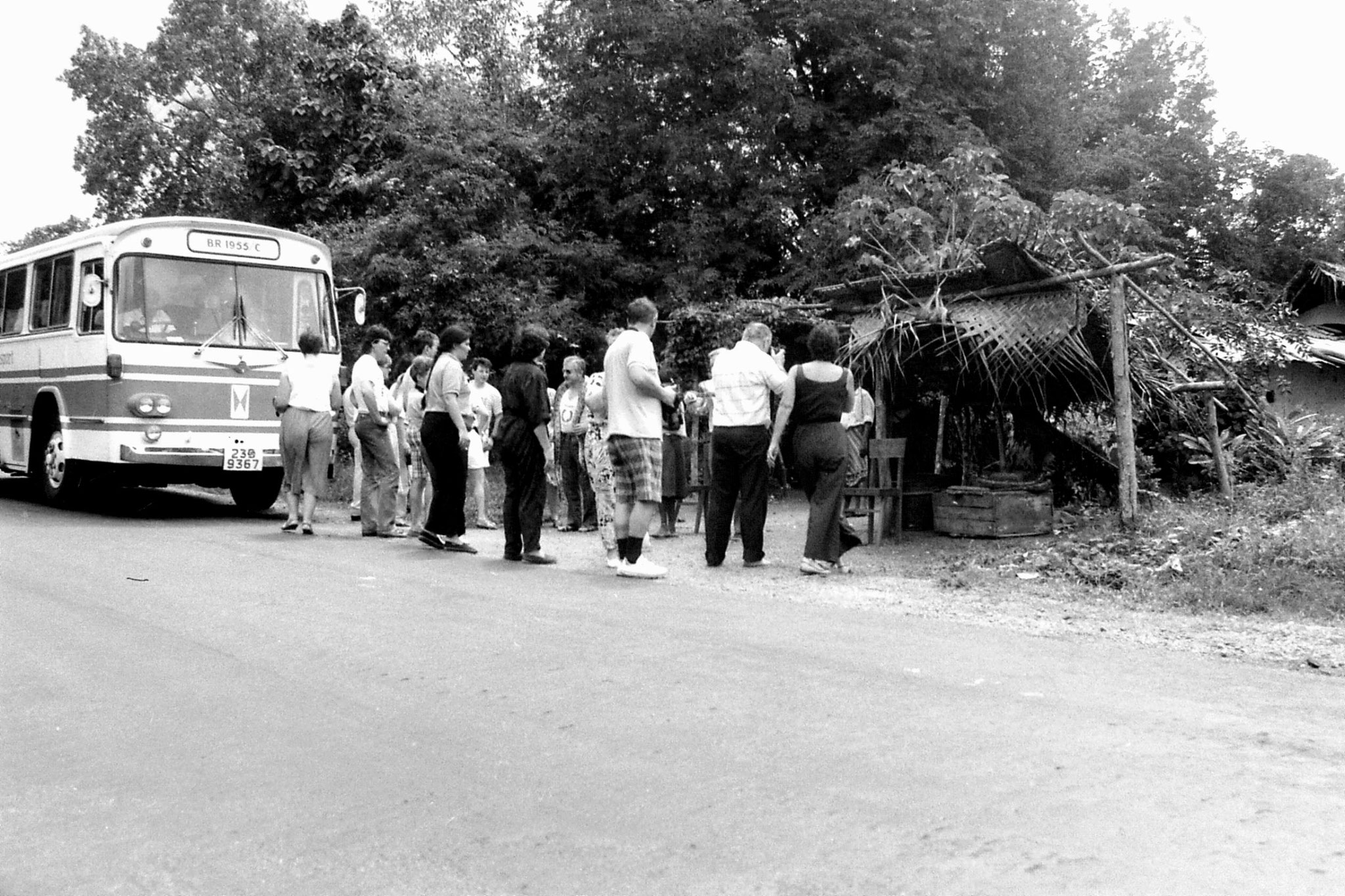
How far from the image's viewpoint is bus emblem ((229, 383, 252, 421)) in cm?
1367

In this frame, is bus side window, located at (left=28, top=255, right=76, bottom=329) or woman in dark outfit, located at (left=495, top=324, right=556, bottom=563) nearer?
woman in dark outfit, located at (left=495, top=324, right=556, bottom=563)

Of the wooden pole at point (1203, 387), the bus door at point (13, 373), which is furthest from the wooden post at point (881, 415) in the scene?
the bus door at point (13, 373)

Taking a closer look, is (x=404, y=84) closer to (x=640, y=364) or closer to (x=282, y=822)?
(x=640, y=364)

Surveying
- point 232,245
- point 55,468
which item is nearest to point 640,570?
point 232,245

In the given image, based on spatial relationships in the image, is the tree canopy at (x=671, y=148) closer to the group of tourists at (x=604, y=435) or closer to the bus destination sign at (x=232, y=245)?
the bus destination sign at (x=232, y=245)

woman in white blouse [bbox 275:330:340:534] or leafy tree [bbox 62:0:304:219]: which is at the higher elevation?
leafy tree [bbox 62:0:304:219]

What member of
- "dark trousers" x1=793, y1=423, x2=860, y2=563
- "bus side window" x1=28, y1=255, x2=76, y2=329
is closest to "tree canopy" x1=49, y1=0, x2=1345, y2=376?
"bus side window" x1=28, y1=255, x2=76, y2=329

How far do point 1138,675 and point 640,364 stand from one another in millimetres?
4368

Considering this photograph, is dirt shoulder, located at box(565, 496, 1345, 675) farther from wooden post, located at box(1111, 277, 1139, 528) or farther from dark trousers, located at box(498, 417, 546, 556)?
wooden post, located at box(1111, 277, 1139, 528)

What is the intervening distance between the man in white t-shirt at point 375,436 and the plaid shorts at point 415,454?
25 cm

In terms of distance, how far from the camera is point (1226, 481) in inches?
450

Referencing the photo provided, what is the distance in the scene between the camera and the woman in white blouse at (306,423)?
12.4m

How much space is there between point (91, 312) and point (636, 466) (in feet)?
23.9

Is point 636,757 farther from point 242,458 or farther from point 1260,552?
point 242,458
